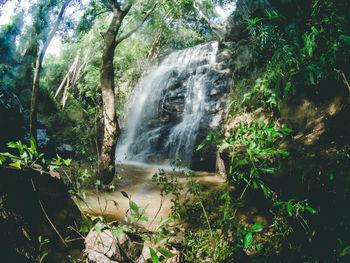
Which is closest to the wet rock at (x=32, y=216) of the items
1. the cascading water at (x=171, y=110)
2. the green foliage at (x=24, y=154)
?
the green foliage at (x=24, y=154)

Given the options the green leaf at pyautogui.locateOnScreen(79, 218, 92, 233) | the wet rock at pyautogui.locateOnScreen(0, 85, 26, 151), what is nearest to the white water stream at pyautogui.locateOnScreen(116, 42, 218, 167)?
the wet rock at pyautogui.locateOnScreen(0, 85, 26, 151)

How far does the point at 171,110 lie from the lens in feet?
32.8

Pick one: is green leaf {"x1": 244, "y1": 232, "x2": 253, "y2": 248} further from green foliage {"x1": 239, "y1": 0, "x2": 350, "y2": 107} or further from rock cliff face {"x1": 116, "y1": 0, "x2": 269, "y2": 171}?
rock cliff face {"x1": 116, "y1": 0, "x2": 269, "y2": 171}

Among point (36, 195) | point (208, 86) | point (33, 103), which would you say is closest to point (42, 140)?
point (33, 103)

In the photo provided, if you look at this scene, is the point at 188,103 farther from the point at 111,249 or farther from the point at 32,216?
the point at 32,216

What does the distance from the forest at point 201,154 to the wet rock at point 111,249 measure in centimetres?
1

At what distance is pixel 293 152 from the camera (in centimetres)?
260

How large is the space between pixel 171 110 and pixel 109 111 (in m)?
5.80

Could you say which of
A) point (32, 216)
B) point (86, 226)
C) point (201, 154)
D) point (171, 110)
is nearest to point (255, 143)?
point (86, 226)

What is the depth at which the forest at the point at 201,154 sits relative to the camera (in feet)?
5.60

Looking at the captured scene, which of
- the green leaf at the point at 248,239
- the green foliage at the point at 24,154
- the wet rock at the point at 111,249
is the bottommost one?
the wet rock at the point at 111,249

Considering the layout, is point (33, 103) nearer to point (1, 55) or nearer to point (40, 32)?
point (40, 32)

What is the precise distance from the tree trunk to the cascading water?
3538 millimetres

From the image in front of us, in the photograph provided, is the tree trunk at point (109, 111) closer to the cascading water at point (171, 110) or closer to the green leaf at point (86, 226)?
the green leaf at point (86, 226)
